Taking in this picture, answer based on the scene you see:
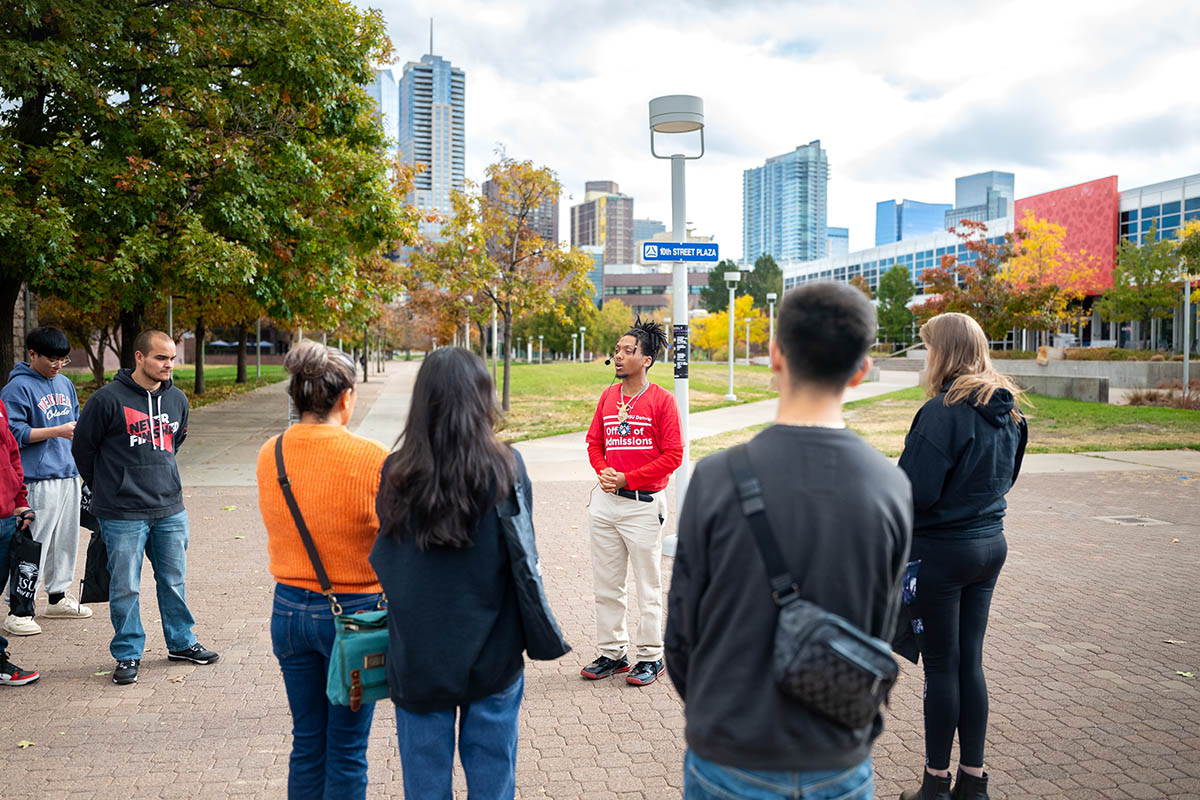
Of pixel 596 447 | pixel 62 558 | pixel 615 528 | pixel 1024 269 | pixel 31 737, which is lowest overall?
pixel 31 737

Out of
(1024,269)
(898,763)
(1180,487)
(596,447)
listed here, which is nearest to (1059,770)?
(898,763)

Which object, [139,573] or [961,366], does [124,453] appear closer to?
[139,573]

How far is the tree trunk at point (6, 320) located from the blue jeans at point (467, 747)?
15.4 metres

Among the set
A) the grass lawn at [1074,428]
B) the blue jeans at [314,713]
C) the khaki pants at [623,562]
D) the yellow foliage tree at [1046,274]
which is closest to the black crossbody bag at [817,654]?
the blue jeans at [314,713]

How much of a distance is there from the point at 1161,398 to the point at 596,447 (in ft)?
83.4

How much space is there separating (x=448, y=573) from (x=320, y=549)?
639 millimetres

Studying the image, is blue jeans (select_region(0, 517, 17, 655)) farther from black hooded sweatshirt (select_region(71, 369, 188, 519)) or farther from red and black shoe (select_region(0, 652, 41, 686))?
black hooded sweatshirt (select_region(71, 369, 188, 519))

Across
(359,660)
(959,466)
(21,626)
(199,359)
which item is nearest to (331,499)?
(359,660)

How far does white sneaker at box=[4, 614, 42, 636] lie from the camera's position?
18.6 ft

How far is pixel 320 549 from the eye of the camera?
280 centimetres

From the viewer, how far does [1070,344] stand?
179 feet

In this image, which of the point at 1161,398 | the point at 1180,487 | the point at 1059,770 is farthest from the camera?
the point at 1161,398

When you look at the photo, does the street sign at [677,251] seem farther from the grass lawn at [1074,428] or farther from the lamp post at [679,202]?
the grass lawn at [1074,428]

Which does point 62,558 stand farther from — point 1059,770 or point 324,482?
point 1059,770
